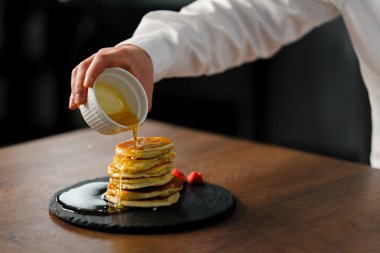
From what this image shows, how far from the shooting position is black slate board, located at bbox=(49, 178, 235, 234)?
48.7 inches

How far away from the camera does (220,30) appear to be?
1.82 metres

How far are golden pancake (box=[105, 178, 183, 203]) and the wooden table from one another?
Result: 0.13 m

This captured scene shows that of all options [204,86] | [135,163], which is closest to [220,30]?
[135,163]

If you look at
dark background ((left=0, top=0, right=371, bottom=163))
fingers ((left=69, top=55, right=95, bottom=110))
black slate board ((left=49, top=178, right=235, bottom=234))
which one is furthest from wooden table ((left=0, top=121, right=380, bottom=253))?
dark background ((left=0, top=0, right=371, bottom=163))

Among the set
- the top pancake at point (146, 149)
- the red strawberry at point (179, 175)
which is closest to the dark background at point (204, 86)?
the red strawberry at point (179, 175)

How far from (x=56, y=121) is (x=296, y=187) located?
2608 millimetres

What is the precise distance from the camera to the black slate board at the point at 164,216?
1237 mm

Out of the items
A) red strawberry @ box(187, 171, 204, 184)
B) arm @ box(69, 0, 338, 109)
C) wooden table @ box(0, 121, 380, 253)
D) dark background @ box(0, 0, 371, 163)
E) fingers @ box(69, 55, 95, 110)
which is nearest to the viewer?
wooden table @ box(0, 121, 380, 253)

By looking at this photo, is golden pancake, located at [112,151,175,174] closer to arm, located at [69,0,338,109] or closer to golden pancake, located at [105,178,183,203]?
golden pancake, located at [105,178,183,203]

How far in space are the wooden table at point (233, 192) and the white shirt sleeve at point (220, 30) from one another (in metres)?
0.25

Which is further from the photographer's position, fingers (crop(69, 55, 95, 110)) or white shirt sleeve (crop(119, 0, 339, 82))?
white shirt sleeve (crop(119, 0, 339, 82))

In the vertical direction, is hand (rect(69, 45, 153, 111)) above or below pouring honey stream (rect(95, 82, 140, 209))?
above

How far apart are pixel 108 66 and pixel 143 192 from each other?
0.27 m

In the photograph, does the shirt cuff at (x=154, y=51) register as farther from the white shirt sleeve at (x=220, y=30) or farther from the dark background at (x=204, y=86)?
the dark background at (x=204, y=86)
